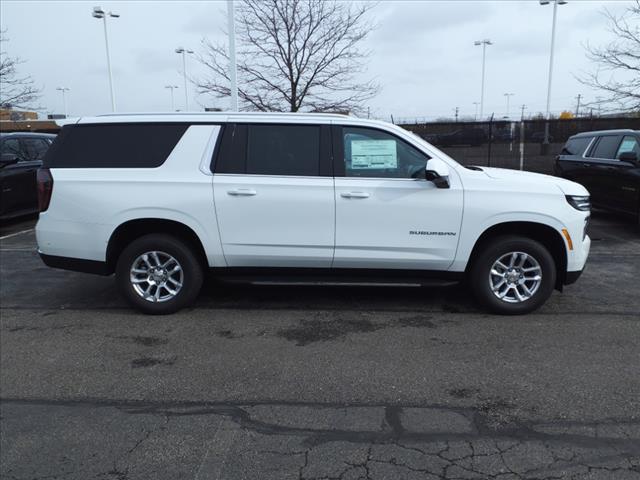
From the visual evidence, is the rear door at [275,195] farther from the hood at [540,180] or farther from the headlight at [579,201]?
the headlight at [579,201]

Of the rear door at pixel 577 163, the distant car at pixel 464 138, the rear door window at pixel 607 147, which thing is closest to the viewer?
the rear door window at pixel 607 147

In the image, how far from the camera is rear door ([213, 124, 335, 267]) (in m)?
5.04

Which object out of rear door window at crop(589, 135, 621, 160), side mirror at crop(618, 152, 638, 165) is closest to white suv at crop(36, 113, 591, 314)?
side mirror at crop(618, 152, 638, 165)

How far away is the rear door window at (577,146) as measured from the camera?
10578 mm

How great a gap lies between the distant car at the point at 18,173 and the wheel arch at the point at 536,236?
880cm

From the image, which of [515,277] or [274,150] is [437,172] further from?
[274,150]

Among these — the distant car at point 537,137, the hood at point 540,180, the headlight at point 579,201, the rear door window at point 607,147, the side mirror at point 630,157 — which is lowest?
the headlight at point 579,201

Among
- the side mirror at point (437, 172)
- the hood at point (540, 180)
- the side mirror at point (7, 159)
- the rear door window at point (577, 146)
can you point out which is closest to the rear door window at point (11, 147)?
the side mirror at point (7, 159)

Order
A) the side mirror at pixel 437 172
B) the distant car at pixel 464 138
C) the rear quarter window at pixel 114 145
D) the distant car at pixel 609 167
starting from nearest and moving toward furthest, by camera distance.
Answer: the side mirror at pixel 437 172, the rear quarter window at pixel 114 145, the distant car at pixel 609 167, the distant car at pixel 464 138

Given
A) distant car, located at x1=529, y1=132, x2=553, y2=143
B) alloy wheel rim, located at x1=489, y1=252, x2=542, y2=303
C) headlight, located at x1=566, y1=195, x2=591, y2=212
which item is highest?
distant car, located at x1=529, y1=132, x2=553, y2=143

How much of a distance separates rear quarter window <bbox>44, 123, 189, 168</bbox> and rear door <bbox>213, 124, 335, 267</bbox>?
0.57 m

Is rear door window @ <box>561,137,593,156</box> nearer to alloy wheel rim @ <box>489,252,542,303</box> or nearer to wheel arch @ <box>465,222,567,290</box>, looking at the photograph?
wheel arch @ <box>465,222,567,290</box>

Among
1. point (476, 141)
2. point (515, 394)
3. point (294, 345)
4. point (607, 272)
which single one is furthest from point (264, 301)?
point (476, 141)

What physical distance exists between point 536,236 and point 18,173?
372 inches
